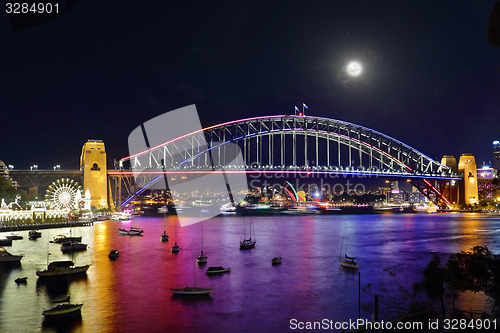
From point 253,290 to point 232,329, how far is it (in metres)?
6.81

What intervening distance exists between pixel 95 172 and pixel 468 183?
232 feet

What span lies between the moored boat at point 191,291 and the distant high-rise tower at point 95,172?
58.0 meters

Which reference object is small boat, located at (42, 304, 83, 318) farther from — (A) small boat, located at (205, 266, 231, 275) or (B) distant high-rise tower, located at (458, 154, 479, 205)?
(B) distant high-rise tower, located at (458, 154, 479, 205)

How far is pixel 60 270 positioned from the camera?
96.1 ft

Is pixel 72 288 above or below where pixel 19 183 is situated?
below

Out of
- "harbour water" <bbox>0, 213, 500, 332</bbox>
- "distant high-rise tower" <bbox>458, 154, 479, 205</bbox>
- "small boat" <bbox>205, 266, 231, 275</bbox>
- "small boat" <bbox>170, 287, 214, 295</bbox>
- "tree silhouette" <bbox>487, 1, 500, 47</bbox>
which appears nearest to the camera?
"tree silhouette" <bbox>487, 1, 500, 47</bbox>

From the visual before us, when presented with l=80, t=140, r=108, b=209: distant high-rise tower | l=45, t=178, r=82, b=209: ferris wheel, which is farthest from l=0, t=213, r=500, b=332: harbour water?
l=80, t=140, r=108, b=209: distant high-rise tower

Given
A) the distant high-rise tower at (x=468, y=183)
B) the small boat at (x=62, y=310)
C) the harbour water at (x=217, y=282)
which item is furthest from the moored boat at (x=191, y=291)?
the distant high-rise tower at (x=468, y=183)

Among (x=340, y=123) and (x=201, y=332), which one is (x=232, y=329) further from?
(x=340, y=123)

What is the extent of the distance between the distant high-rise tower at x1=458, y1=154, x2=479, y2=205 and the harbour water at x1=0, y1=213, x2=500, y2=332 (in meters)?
46.6

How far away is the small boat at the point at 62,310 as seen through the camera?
20938mm

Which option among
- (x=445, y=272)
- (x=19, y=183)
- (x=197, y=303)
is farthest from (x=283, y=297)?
(x=19, y=183)

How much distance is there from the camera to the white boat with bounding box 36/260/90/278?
94.3 feet

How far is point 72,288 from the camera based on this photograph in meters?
26.7
